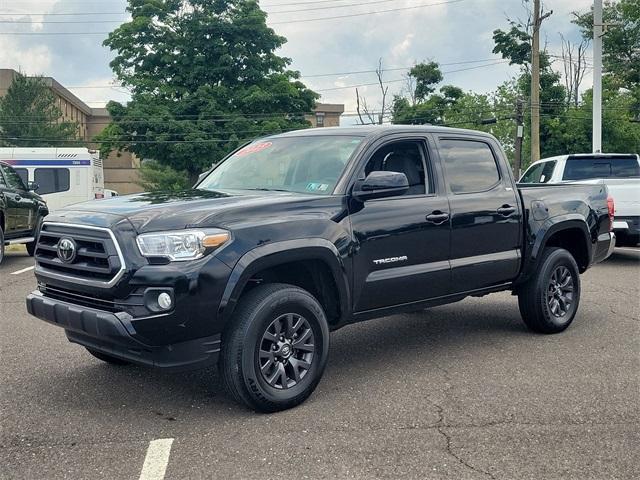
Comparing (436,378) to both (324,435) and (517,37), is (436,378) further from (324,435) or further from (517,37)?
(517,37)

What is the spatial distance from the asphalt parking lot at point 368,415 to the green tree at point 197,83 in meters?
30.3

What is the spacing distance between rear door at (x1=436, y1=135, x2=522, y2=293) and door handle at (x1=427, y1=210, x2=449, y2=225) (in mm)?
97

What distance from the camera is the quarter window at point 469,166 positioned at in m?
5.59

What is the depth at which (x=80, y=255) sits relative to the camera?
416 cm

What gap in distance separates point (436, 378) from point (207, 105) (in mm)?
33308

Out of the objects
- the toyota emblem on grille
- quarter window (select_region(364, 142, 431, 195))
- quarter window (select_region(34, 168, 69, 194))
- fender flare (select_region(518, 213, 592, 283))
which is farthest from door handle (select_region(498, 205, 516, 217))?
quarter window (select_region(34, 168, 69, 194))

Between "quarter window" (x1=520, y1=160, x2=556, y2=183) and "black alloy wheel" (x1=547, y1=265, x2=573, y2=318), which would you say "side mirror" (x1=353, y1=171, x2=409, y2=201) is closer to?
"black alloy wheel" (x1=547, y1=265, x2=573, y2=318)

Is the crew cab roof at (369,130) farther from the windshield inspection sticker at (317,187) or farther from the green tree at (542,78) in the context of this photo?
the green tree at (542,78)

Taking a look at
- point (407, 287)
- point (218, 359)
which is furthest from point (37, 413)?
point (407, 287)

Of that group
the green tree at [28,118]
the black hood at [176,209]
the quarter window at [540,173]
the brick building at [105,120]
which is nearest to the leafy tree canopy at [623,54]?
the brick building at [105,120]

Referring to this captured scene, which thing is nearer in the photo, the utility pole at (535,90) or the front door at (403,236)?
the front door at (403,236)

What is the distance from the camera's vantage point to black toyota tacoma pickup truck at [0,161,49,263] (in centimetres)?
1191

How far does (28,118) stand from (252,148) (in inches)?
1727

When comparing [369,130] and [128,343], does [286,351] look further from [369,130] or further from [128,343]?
[369,130]
